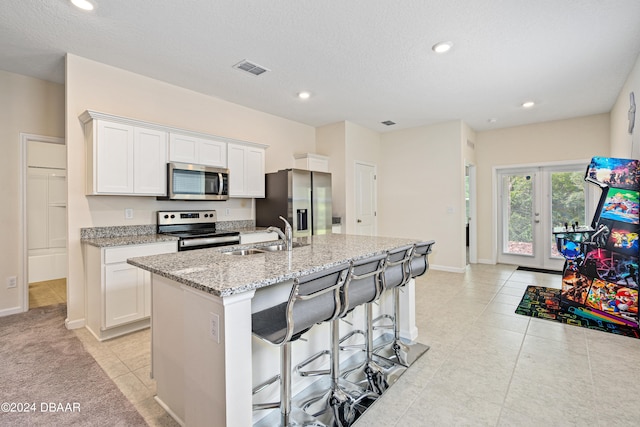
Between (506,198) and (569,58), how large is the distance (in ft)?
11.4

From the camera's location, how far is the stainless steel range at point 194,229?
334 cm

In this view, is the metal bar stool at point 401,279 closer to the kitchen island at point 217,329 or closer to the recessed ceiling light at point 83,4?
the kitchen island at point 217,329

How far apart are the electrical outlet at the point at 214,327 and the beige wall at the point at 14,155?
3.65m

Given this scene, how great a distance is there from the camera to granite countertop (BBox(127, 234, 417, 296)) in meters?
1.37

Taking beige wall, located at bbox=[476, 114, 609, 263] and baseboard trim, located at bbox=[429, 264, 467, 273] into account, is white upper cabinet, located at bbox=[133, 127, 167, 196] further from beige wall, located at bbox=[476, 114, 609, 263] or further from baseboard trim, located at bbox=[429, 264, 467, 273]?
beige wall, located at bbox=[476, 114, 609, 263]

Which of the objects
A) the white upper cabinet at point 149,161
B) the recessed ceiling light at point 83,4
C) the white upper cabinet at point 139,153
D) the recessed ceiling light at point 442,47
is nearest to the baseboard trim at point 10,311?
the white upper cabinet at point 139,153

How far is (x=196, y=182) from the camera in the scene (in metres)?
3.70

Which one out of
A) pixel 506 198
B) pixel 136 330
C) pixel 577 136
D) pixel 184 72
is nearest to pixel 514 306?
pixel 506 198

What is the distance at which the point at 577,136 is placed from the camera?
538cm

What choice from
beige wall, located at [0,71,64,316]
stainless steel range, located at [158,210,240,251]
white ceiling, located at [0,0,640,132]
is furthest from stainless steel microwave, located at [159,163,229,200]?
beige wall, located at [0,71,64,316]

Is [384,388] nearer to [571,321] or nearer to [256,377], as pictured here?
[256,377]

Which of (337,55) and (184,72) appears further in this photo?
(184,72)

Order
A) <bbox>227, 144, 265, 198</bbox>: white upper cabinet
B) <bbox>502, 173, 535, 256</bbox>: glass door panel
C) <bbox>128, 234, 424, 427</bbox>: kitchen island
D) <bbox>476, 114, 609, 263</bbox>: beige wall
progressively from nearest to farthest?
<bbox>128, 234, 424, 427</bbox>: kitchen island, <bbox>227, 144, 265, 198</bbox>: white upper cabinet, <bbox>476, 114, 609, 263</bbox>: beige wall, <bbox>502, 173, 535, 256</bbox>: glass door panel

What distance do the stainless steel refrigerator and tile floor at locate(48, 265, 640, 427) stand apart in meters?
2.03
